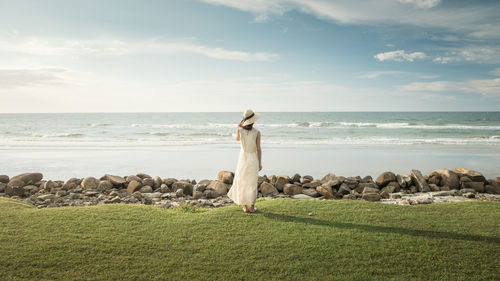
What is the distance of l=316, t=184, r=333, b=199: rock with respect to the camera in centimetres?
815

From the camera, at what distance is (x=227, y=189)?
872 cm

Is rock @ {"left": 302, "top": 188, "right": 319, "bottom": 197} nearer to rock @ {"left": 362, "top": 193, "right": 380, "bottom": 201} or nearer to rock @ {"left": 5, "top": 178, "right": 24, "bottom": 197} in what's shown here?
rock @ {"left": 362, "top": 193, "right": 380, "bottom": 201}

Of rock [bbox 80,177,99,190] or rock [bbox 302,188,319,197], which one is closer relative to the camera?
rock [bbox 302,188,319,197]

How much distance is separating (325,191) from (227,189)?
278 centimetres

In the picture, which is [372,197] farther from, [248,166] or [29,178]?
[29,178]

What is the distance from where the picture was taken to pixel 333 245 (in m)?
4.25

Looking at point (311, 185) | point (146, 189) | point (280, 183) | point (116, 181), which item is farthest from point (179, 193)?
point (311, 185)

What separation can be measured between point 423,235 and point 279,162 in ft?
30.5

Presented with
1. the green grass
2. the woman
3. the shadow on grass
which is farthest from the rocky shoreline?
the shadow on grass

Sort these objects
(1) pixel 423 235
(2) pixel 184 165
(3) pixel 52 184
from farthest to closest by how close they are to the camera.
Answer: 1. (2) pixel 184 165
2. (3) pixel 52 184
3. (1) pixel 423 235

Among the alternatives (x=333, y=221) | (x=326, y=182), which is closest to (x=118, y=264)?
(x=333, y=221)

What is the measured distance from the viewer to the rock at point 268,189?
844 cm

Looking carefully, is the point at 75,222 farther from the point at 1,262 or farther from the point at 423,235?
the point at 423,235

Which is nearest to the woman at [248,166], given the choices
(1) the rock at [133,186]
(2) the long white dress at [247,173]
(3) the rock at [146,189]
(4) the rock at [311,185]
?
(2) the long white dress at [247,173]
